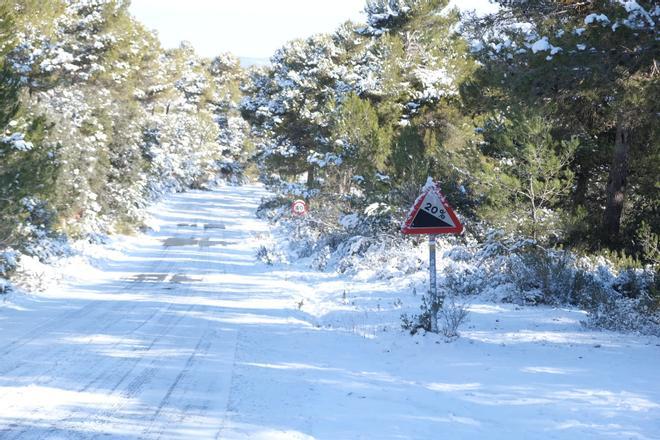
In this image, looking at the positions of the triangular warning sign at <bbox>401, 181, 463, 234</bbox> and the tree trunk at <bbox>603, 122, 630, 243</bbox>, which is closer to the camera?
the triangular warning sign at <bbox>401, 181, 463, 234</bbox>

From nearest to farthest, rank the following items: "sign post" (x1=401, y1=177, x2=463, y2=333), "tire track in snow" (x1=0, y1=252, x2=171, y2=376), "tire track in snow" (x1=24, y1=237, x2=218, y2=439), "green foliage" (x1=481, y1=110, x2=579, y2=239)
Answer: "tire track in snow" (x1=24, y1=237, x2=218, y2=439) < "tire track in snow" (x1=0, y1=252, x2=171, y2=376) < "sign post" (x1=401, y1=177, x2=463, y2=333) < "green foliage" (x1=481, y1=110, x2=579, y2=239)

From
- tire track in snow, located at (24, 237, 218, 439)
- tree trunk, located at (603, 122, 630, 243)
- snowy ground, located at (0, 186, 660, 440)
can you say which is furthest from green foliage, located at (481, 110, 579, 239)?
tire track in snow, located at (24, 237, 218, 439)

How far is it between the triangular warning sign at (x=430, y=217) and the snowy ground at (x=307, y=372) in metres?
1.61

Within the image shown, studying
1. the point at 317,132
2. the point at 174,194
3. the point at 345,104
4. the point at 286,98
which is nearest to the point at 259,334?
the point at 345,104

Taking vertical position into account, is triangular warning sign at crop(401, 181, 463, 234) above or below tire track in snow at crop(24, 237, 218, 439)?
above

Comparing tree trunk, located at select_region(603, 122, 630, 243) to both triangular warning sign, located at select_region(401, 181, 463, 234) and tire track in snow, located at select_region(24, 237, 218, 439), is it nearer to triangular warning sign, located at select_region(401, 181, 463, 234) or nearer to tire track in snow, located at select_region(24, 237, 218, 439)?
triangular warning sign, located at select_region(401, 181, 463, 234)

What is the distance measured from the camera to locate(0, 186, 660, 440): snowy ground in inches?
219

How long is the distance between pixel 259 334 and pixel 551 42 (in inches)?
252

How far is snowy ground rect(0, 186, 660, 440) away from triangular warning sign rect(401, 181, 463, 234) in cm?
161

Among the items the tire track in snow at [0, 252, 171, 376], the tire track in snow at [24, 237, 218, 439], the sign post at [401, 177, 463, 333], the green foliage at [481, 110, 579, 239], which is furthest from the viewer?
the green foliage at [481, 110, 579, 239]

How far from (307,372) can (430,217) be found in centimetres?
285

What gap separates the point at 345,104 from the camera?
20391mm

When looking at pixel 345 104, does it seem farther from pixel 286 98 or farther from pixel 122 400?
pixel 122 400

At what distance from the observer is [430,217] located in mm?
8664
